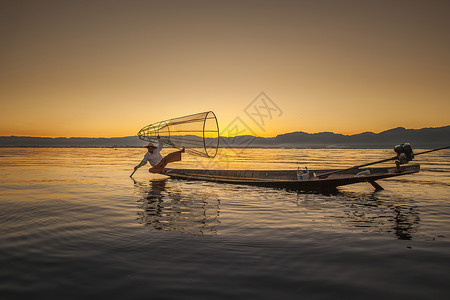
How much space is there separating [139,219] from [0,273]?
13.0ft

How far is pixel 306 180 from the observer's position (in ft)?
44.6

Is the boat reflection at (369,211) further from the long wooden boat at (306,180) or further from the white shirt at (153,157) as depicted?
the white shirt at (153,157)

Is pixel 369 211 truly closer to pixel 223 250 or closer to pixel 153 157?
pixel 223 250

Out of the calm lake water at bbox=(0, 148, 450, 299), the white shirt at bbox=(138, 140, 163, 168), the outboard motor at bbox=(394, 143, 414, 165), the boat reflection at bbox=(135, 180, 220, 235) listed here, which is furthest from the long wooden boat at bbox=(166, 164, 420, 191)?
the boat reflection at bbox=(135, 180, 220, 235)

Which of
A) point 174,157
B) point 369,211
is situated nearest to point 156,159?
point 174,157

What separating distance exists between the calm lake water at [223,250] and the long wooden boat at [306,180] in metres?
1.93

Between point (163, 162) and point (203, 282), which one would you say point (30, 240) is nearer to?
point (203, 282)

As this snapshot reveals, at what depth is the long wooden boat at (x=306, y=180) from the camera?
12.8 meters


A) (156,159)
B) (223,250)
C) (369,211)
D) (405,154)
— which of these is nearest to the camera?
(223,250)

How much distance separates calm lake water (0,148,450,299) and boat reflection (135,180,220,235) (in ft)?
0.16


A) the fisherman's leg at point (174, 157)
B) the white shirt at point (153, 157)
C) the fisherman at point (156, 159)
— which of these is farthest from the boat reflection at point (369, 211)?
the white shirt at point (153, 157)

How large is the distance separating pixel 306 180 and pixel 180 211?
22.1 ft

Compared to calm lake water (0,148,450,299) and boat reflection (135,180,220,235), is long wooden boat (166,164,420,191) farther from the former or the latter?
boat reflection (135,180,220,235)

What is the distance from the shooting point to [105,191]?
46.3ft
